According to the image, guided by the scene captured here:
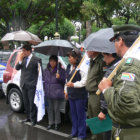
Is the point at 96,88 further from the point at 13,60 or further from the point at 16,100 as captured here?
the point at 13,60

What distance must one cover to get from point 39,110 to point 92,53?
2.08 m

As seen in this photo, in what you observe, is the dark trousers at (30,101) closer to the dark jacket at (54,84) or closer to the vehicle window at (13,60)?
the dark jacket at (54,84)

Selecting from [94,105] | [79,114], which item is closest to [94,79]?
[94,105]

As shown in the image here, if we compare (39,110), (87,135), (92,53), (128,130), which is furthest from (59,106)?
(128,130)

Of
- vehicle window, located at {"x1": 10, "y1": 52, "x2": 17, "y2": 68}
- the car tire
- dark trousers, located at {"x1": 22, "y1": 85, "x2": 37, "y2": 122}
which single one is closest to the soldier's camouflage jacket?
dark trousers, located at {"x1": 22, "y1": 85, "x2": 37, "y2": 122}

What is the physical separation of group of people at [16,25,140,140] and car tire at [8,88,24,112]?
69cm

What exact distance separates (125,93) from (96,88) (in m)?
2.11

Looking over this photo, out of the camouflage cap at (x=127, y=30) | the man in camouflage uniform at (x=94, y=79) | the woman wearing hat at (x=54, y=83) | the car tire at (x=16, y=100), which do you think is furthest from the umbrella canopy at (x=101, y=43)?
the car tire at (x=16, y=100)

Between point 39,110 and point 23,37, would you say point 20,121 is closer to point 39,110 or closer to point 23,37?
point 39,110

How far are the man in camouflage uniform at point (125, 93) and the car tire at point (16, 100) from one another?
183 inches

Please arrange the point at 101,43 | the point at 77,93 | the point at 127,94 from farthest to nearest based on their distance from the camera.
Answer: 1. the point at 77,93
2. the point at 101,43
3. the point at 127,94

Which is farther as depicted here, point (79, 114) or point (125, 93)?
point (79, 114)

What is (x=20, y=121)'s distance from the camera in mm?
6145

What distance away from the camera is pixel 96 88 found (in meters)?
4.03
